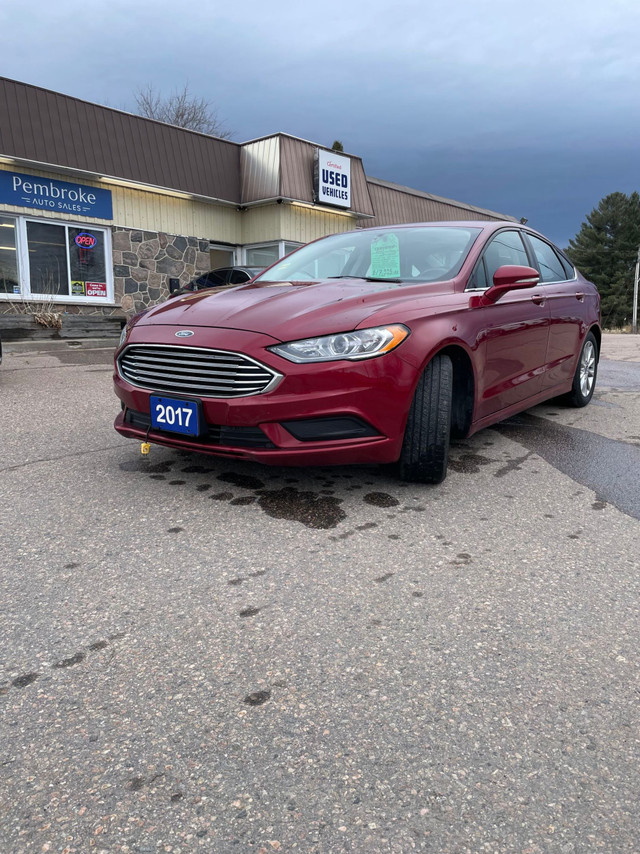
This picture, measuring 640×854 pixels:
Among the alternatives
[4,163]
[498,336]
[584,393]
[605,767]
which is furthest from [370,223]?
[605,767]

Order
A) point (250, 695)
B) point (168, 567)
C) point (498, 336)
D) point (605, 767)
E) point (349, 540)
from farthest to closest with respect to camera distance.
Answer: point (498, 336)
point (349, 540)
point (168, 567)
point (250, 695)
point (605, 767)

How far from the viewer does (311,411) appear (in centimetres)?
284

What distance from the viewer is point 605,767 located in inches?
55.4

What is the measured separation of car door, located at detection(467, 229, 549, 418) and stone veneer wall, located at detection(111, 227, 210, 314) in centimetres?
1075

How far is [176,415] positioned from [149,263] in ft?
39.0

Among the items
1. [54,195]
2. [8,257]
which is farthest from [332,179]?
[8,257]

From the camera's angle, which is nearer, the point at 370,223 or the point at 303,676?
the point at 303,676

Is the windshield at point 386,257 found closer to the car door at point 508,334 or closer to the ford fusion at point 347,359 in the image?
the ford fusion at point 347,359

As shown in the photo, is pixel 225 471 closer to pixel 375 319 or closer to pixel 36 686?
pixel 375 319

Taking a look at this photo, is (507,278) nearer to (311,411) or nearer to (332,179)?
(311,411)

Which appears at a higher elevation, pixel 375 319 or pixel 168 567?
pixel 375 319

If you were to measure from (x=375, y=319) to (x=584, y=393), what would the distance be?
3.45 meters

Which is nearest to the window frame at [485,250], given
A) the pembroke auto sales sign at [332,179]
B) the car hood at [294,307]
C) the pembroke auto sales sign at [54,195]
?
the car hood at [294,307]

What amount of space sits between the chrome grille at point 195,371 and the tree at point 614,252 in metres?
67.3
